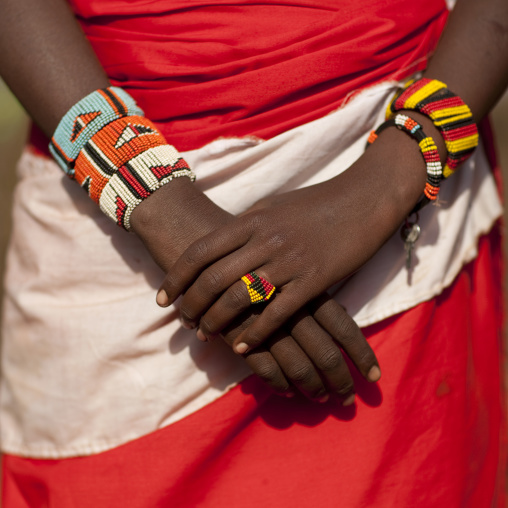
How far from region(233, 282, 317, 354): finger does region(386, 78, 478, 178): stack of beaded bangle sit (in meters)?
0.43

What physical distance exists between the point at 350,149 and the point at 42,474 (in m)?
0.99

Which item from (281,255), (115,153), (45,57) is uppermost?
(45,57)

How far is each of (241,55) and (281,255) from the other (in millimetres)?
452

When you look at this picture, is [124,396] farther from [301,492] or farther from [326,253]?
[326,253]

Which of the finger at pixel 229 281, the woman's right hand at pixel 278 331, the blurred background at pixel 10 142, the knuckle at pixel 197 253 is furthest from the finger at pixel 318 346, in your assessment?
the blurred background at pixel 10 142

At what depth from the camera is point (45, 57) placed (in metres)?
1.05

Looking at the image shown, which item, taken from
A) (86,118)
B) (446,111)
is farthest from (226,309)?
(446,111)

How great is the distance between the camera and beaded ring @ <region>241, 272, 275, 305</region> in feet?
2.97

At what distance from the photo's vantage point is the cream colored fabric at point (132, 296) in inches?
44.1

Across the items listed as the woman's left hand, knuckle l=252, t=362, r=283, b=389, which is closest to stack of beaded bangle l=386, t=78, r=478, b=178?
the woman's left hand

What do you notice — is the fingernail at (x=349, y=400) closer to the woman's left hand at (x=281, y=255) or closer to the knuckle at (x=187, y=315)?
the woman's left hand at (x=281, y=255)

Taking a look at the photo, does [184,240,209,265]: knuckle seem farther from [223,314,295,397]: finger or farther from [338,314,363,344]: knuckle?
[338,314,363,344]: knuckle

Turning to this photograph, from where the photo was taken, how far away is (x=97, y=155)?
1010 mm

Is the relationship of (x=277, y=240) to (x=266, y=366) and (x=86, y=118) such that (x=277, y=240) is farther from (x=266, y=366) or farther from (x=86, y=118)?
(x=86, y=118)
